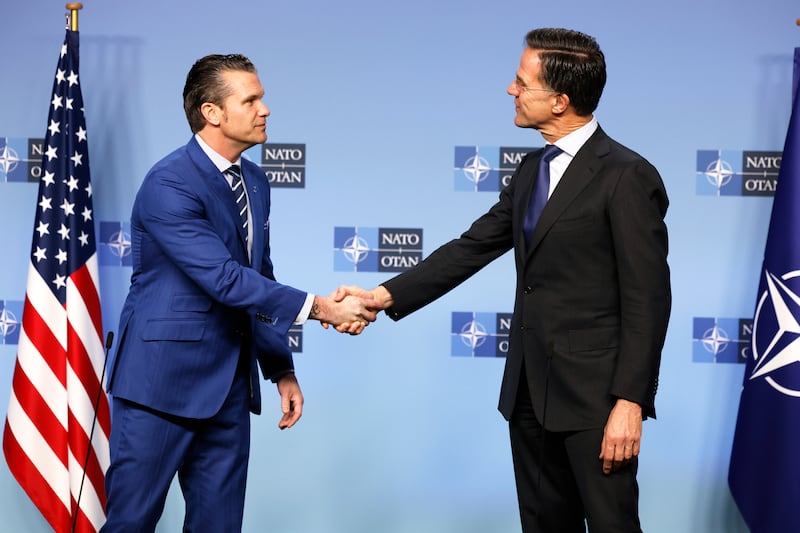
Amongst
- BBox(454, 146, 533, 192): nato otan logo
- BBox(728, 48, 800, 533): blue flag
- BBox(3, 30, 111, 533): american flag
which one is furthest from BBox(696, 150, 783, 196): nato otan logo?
BBox(3, 30, 111, 533): american flag

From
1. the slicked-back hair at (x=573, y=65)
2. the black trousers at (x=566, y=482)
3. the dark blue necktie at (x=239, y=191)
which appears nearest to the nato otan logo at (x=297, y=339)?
the dark blue necktie at (x=239, y=191)

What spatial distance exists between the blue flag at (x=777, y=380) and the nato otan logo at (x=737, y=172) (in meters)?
0.24

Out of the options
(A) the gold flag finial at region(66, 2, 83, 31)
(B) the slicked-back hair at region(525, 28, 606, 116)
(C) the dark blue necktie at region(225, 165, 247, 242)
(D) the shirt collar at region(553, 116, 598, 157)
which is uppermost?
(A) the gold flag finial at region(66, 2, 83, 31)

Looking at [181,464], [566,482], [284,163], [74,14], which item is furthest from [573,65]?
[74,14]

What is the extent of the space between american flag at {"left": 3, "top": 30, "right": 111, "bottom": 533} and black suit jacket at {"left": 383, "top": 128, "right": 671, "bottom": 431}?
6.41 feet

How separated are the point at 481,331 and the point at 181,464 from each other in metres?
1.64

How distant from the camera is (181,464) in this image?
2512 mm

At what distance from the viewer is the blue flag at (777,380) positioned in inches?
132

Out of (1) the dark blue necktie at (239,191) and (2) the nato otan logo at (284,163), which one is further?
(2) the nato otan logo at (284,163)

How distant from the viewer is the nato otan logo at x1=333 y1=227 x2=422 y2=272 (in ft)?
12.6

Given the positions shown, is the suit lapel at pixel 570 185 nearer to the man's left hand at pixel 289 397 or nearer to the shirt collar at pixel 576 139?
the shirt collar at pixel 576 139

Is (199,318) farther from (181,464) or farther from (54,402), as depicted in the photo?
(54,402)

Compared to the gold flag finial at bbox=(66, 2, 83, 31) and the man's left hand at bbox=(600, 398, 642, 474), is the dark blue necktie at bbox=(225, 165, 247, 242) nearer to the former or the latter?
the man's left hand at bbox=(600, 398, 642, 474)

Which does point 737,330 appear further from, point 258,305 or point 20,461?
point 20,461
